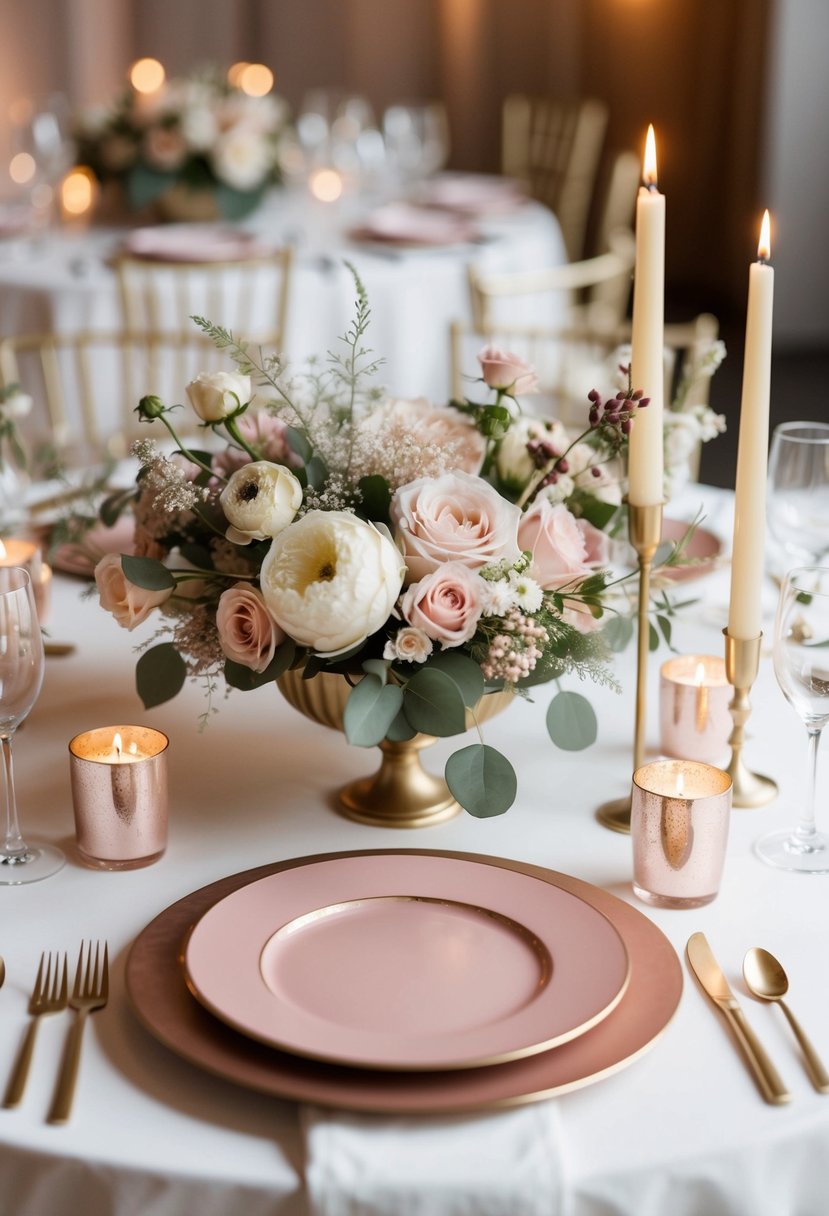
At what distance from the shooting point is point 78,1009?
0.90 metres

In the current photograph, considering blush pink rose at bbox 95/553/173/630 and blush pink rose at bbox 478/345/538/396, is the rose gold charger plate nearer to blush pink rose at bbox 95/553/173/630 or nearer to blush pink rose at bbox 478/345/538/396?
blush pink rose at bbox 95/553/173/630

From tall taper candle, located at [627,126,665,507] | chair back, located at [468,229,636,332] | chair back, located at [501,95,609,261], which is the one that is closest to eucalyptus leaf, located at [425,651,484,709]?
tall taper candle, located at [627,126,665,507]

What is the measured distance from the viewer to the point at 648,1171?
764 millimetres

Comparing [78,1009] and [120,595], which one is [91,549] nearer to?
[120,595]

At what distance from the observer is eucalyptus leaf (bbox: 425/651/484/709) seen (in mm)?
1034

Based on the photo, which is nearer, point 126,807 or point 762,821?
point 126,807

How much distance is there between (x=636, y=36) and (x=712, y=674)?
6.73 meters

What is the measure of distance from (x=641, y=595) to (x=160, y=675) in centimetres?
41

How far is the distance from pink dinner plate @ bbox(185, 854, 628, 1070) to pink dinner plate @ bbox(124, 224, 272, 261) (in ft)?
8.75

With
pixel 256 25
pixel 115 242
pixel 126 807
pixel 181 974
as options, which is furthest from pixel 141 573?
pixel 256 25

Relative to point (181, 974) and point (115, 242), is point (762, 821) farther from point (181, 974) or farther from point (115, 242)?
point (115, 242)

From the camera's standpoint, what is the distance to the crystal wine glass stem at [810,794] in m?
1.11

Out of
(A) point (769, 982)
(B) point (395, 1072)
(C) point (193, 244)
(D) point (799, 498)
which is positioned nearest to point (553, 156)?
(C) point (193, 244)

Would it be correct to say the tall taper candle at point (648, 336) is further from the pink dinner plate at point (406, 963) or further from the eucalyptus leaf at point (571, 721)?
the pink dinner plate at point (406, 963)
